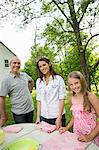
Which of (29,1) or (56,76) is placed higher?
(29,1)

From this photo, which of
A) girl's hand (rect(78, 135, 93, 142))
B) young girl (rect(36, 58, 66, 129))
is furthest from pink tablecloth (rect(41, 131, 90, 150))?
young girl (rect(36, 58, 66, 129))

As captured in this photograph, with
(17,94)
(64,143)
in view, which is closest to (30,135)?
(64,143)

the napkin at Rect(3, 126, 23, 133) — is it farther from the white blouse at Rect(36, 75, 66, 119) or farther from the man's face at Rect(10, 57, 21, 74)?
the man's face at Rect(10, 57, 21, 74)

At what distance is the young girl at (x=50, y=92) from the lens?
334 cm

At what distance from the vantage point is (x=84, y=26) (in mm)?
12078

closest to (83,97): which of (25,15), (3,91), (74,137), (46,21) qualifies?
(74,137)

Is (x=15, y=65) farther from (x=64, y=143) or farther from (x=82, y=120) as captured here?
(x=64, y=143)

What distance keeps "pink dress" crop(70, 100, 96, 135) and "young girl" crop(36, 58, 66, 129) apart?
0.45m

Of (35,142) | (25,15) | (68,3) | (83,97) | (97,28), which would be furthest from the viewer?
(97,28)

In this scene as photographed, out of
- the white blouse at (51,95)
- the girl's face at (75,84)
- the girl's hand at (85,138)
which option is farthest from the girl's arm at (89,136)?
the white blouse at (51,95)

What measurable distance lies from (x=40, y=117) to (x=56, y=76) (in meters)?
0.59

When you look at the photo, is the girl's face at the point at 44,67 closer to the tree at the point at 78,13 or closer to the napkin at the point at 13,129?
the napkin at the point at 13,129

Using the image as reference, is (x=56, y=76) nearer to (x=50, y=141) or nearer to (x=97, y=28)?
(x=50, y=141)

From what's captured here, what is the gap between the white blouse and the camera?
11.1 ft
